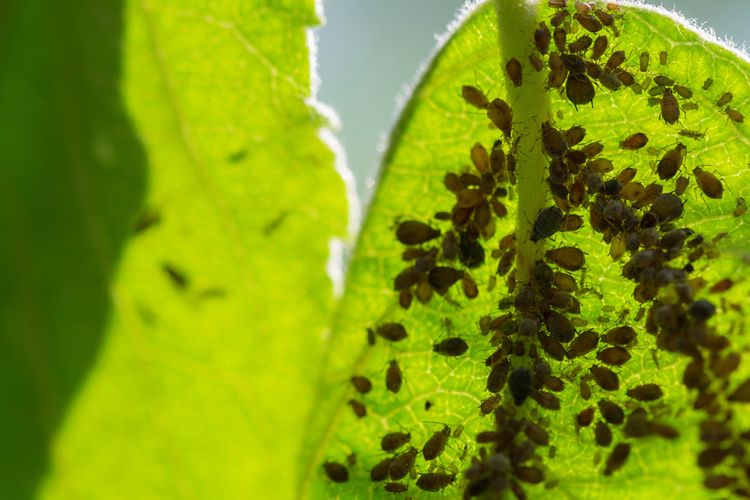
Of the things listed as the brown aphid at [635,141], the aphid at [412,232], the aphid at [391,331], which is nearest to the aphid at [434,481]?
the aphid at [391,331]

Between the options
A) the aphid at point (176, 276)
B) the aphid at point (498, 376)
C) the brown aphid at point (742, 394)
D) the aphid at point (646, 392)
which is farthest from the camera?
the aphid at point (498, 376)

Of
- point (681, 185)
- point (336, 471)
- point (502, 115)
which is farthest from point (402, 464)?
point (681, 185)

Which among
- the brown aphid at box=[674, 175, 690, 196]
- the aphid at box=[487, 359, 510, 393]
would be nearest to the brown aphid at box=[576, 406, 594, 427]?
the aphid at box=[487, 359, 510, 393]

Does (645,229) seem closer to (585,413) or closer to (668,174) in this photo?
(668,174)

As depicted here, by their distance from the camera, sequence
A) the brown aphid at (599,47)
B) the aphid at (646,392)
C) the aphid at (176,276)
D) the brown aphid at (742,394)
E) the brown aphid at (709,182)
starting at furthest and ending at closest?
the brown aphid at (599,47) < the brown aphid at (709,182) < the aphid at (646,392) < the aphid at (176,276) < the brown aphid at (742,394)

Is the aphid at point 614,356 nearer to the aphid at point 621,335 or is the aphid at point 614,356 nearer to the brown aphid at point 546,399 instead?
the aphid at point 621,335

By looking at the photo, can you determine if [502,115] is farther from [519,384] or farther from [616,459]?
[616,459]
